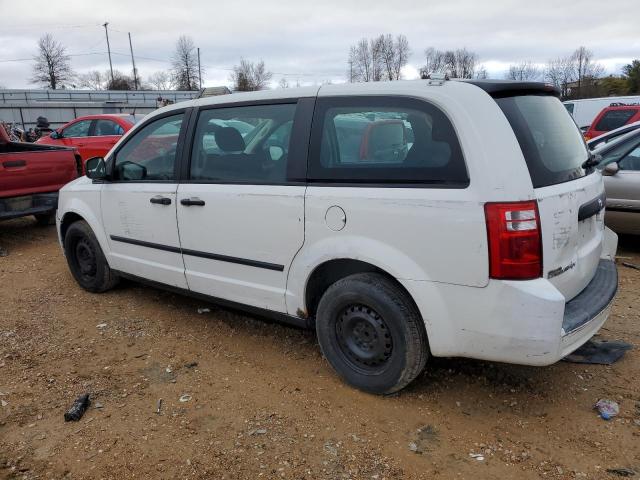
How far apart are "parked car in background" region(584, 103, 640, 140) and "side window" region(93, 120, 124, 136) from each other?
1063 cm

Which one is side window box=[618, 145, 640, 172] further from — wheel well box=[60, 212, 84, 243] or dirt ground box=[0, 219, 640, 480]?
wheel well box=[60, 212, 84, 243]

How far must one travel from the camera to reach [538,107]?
295 centimetres

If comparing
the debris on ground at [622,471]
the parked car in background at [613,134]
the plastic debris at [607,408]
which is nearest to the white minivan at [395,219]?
the plastic debris at [607,408]

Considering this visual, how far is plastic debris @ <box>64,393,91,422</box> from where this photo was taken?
2976 mm

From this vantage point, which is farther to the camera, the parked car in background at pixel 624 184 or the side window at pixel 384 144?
the parked car in background at pixel 624 184

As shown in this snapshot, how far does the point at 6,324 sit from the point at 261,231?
2.66m

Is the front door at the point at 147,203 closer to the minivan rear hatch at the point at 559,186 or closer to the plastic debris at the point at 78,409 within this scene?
the plastic debris at the point at 78,409

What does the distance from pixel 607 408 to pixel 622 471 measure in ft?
1.67

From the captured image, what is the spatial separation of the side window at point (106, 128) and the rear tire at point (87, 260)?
274 inches

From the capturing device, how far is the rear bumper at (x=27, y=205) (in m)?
6.74

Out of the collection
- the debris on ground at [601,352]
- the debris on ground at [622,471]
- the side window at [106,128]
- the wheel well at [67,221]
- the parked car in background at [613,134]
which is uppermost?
the side window at [106,128]

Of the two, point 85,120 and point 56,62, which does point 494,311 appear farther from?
point 56,62

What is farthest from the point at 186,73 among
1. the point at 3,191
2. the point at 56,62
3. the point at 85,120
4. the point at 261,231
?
the point at 261,231

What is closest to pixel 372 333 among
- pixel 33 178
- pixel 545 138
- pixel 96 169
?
pixel 545 138
